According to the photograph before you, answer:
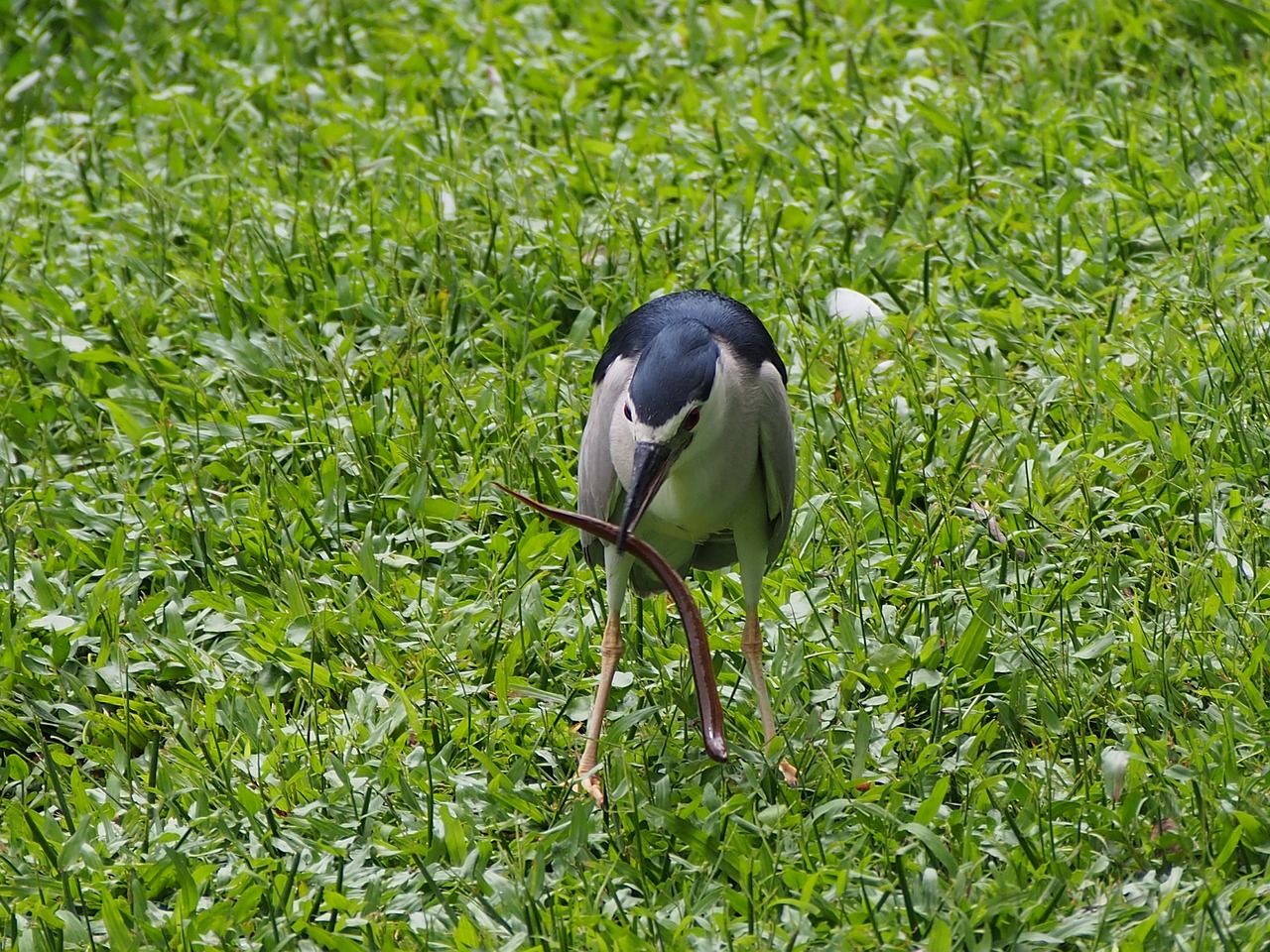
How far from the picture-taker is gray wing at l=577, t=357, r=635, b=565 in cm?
388

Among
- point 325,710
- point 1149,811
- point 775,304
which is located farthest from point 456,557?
point 1149,811

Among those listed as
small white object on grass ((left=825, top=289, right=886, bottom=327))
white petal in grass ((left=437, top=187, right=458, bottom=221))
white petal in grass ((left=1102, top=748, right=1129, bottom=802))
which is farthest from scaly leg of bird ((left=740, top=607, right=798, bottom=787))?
white petal in grass ((left=437, top=187, right=458, bottom=221))

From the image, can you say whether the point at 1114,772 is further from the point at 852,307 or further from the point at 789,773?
the point at 852,307

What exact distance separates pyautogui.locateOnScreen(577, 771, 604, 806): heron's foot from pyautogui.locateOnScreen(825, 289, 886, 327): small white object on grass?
2.22m

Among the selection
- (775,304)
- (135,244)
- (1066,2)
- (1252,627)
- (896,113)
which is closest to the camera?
(1252,627)

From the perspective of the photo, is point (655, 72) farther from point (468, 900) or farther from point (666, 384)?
point (468, 900)

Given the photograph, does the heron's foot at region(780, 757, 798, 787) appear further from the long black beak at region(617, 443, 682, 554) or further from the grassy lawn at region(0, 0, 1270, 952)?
the long black beak at region(617, 443, 682, 554)

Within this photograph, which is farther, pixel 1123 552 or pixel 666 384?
pixel 1123 552

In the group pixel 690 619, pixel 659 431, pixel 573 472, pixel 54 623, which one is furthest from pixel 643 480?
pixel 54 623

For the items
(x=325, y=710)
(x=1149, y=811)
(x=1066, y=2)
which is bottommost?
(x=325, y=710)

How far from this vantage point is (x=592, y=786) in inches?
150

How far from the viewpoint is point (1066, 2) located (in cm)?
714

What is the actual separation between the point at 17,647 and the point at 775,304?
2.72 m

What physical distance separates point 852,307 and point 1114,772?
2.38 m
